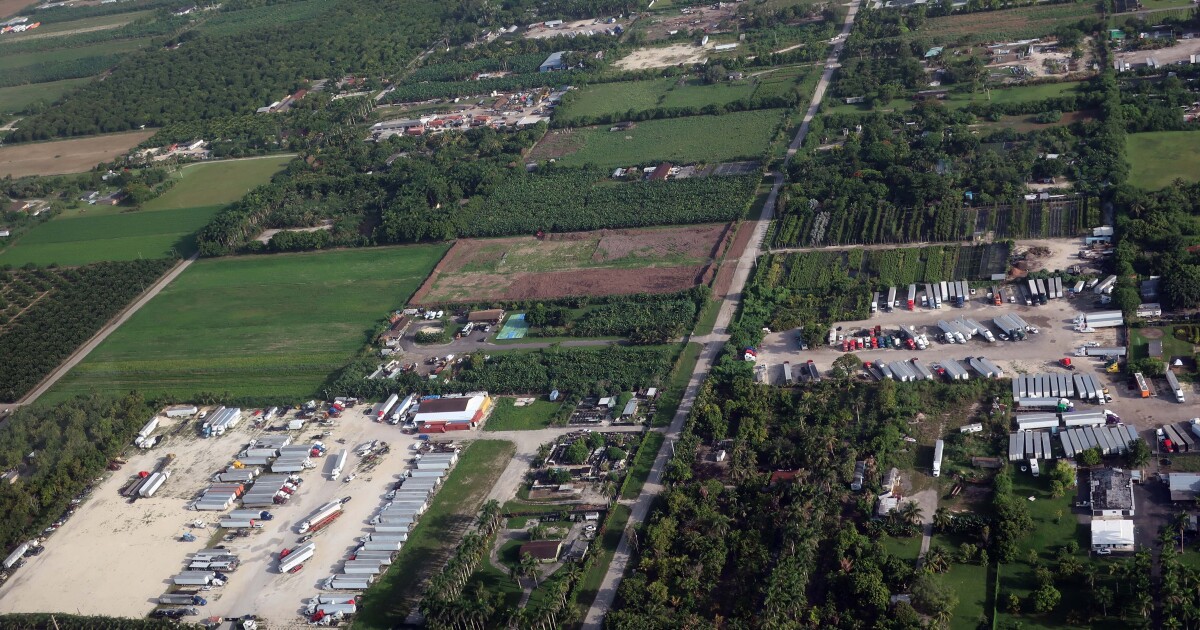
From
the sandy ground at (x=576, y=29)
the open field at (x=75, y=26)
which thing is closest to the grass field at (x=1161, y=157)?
the sandy ground at (x=576, y=29)

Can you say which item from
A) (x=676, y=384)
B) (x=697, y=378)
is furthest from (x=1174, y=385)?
(x=676, y=384)

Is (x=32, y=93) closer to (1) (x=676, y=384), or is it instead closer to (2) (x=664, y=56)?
→ (2) (x=664, y=56)

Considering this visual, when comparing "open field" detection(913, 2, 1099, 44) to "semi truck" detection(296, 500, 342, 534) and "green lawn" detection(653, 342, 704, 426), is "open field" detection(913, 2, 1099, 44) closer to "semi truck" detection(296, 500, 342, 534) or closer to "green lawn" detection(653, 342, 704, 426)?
"green lawn" detection(653, 342, 704, 426)

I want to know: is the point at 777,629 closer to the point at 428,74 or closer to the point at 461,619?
the point at 461,619

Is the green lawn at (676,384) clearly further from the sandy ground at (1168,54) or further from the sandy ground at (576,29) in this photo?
the sandy ground at (576,29)

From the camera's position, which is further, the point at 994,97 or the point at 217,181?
the point at 217,181

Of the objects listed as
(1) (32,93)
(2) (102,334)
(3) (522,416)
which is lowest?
(3) (522,416)
